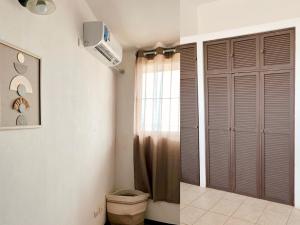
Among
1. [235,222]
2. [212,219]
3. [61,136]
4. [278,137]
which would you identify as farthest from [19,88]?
[278,137]

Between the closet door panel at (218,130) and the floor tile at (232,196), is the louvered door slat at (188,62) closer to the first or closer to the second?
the closet door panel at (218,130)

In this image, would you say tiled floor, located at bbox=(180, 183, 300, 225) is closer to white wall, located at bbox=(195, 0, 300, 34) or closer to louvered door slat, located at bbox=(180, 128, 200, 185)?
louvered door slat, located at bbox=(180, 128, 200, 185)

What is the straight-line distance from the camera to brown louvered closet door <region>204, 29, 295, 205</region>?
2.91 feet

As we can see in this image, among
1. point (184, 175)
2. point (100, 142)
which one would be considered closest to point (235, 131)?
point (184, 175)

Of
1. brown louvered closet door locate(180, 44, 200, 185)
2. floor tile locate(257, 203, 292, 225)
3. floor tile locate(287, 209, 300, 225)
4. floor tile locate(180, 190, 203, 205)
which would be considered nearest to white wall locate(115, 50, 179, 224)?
brown louvered closet door locate(180, 44, 200, 185)

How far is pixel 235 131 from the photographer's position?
1.01m

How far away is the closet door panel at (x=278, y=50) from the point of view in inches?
43.4

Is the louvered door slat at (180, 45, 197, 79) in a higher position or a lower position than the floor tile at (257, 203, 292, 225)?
higher

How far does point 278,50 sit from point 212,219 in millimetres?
1061

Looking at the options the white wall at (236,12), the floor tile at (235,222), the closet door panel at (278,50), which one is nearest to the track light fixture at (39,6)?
the white wall at (236,12)

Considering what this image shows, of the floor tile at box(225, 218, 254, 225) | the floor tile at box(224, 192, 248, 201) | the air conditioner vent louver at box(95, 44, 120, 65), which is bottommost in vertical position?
the floor tile at box(225, 218, 254, 225)

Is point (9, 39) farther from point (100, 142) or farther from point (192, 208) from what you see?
point (192, 208)

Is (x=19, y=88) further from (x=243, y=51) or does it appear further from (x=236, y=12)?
(x=243, y=51)

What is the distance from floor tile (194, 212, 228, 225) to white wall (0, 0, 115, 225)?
583 millimetres
